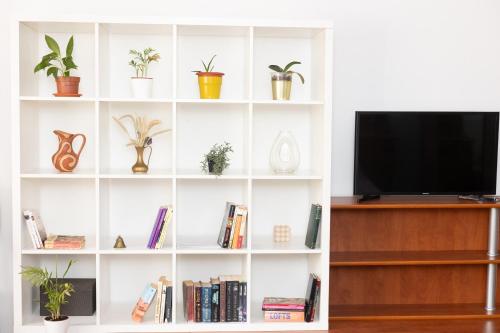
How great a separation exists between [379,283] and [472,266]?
1.84ft

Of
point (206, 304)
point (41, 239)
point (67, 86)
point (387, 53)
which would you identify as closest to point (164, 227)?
point (206, 304)

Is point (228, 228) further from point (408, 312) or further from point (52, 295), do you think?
point (408, 312)

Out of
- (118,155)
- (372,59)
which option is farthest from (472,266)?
(118,155)

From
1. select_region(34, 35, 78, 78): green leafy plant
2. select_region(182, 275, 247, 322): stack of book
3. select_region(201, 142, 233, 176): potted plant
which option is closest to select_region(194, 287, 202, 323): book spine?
select_region(182, 275, 247, 322): stack of book

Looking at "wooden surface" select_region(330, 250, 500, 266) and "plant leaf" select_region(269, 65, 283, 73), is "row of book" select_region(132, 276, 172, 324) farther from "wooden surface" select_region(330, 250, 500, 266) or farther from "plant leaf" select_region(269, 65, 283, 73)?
"plant leaf" select_region(269, 65, 283, 73)

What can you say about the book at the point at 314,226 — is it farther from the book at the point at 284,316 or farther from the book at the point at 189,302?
the book at the point at 189,302

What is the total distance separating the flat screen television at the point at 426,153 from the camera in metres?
3.94

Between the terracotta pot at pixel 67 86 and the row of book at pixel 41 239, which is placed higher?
the terracotta pot at pixel 67 86

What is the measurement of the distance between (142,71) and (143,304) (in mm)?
1212

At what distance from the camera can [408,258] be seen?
3949 millimetres

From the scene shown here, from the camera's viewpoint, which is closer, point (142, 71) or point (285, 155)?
point (142, 71)

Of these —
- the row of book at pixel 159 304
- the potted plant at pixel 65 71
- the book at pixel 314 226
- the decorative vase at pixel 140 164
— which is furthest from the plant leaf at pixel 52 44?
the book at pixel 314 226

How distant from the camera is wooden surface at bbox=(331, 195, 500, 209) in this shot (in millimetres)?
3846

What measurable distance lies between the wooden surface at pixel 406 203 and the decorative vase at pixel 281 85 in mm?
636
